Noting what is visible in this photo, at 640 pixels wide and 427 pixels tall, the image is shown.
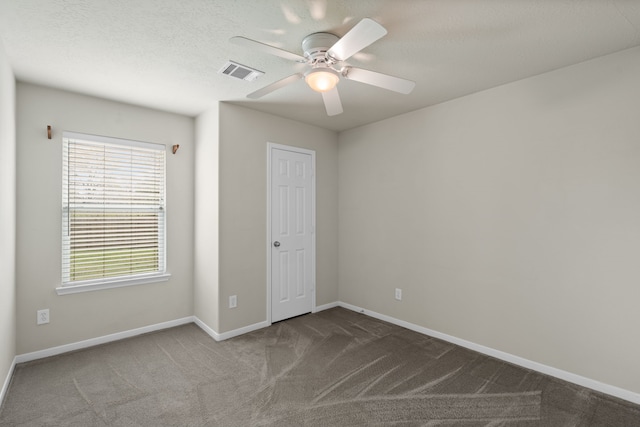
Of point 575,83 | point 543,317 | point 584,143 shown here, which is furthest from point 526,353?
point 575,83

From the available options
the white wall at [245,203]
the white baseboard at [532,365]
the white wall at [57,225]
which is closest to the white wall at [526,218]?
the white baseboard at [532,365]

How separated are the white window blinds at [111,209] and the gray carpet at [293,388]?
0.80 metres

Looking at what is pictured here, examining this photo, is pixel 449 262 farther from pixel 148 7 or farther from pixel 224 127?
pixel 148 7

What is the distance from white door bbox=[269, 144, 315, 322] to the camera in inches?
151

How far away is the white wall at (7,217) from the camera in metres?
2.23

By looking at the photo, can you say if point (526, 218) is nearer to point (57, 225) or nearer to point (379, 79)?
point (379, 79)

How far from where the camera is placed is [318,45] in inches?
79.2

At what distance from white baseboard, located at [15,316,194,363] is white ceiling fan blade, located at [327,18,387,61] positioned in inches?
132

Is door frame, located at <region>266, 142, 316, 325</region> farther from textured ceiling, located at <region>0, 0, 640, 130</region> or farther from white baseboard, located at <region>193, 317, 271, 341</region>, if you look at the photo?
textured ceiling, located at <region>0, 0, 640, 130</region>

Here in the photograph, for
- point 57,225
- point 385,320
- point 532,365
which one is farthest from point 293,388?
point 57,225

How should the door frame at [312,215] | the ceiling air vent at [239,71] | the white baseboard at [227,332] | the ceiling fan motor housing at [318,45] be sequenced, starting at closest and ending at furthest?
1. the ceiling fan motor housing at [318,45]
2. the ceiling air vent at [239,71]
3. the white baseboard at [227,332]
4. the door frame at [312,215]

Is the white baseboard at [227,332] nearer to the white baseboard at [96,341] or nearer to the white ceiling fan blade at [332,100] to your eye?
the white baseboard at [96,341]

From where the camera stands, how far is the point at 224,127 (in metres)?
3.38

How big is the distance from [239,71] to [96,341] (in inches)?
117
